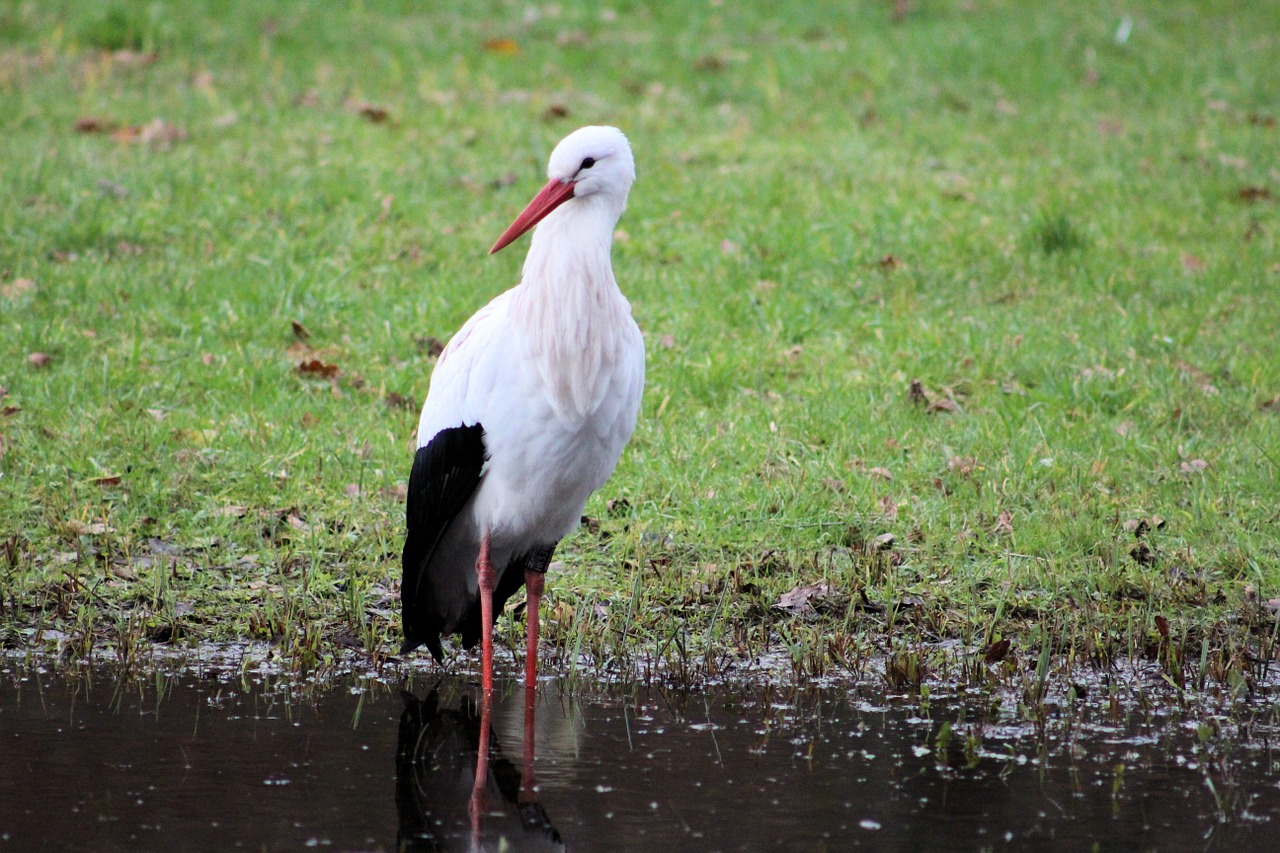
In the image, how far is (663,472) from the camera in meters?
6.23

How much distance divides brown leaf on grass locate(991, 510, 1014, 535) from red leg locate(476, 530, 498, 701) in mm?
1962

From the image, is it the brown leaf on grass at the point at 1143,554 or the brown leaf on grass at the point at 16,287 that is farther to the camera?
the brown leaf on grass at the point at 16,287

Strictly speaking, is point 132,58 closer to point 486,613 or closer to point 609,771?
point 486,613

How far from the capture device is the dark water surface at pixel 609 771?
3643mm

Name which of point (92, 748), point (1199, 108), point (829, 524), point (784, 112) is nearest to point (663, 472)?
point (829, 524)

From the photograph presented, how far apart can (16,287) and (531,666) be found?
4.20 meters

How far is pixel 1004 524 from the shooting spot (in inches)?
229

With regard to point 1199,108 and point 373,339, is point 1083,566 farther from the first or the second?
point 1199,108

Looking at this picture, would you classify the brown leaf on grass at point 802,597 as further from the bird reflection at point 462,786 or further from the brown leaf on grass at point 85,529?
the brown leaf on grass at point 85,529

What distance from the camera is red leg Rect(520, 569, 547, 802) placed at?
4176 mm

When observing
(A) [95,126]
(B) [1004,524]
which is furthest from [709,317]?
(A) [95,126]

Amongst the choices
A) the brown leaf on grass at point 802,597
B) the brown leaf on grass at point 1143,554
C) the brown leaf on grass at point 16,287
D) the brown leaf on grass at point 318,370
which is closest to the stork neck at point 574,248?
the brown leaf on grass at point 802,597

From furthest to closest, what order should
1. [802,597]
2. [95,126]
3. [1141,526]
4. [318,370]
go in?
[95,126] → [318,370] → [1141,526] → [802,597]

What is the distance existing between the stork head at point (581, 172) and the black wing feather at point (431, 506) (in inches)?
24.5
